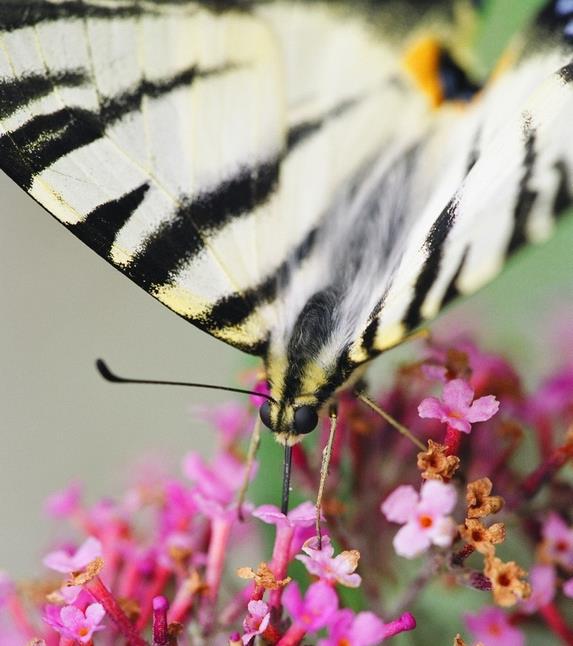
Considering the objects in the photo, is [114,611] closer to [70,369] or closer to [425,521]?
[425,521]

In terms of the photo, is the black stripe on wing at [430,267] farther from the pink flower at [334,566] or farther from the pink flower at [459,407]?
the pink flower at [334,566]

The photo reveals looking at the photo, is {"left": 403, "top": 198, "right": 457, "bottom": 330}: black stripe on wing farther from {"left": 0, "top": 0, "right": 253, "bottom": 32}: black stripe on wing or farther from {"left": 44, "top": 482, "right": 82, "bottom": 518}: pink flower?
{"left": 44, "top": 482, "right": 82, "bottom": 518}: pink flower

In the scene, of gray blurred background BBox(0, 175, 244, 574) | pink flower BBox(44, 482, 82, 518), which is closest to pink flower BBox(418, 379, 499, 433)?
pink flower BBox(44, 482, 82, 518)

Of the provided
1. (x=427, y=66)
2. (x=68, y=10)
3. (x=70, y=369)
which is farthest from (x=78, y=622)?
(x=70, y=369)

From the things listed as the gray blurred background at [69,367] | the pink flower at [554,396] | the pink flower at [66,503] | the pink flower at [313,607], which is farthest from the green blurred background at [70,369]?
the pink flower at [313,607]

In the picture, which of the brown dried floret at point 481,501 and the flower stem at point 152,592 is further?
the flower stem at point 152,592

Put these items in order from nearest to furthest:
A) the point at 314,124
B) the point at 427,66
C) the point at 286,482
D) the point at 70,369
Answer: the point at 286,482 < the point at 314,124 < the point at 427,66 < the point at 70,369
